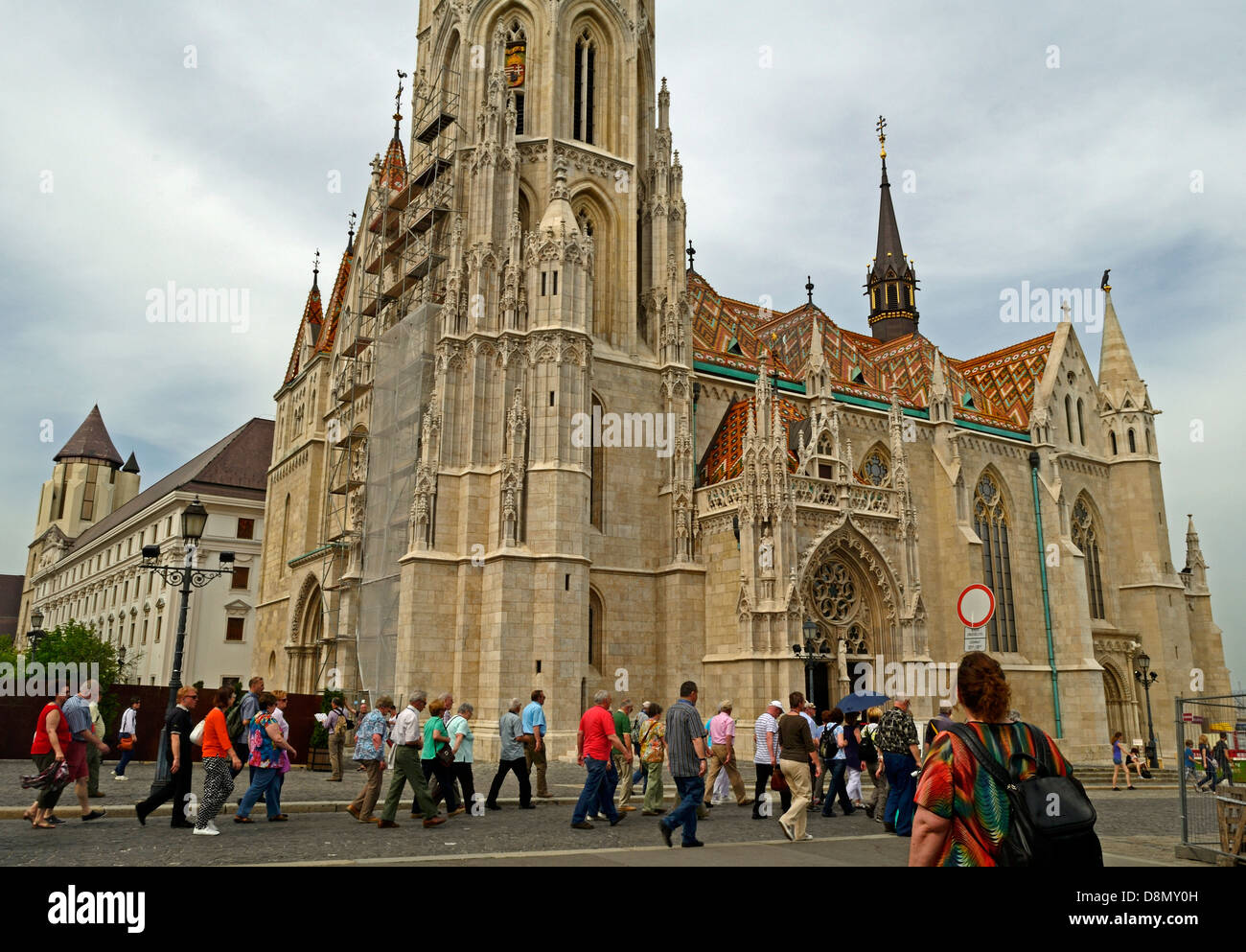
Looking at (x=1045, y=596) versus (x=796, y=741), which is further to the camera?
(x=1045, y=596)

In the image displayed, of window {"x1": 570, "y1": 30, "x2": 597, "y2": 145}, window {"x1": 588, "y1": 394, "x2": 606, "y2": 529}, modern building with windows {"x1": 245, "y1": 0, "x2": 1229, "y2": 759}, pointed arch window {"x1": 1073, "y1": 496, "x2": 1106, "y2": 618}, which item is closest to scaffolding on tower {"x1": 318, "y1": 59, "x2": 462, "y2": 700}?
modern building with windows {"x1": 245, "y1": 0, "x2": 1229, "y2": 759}

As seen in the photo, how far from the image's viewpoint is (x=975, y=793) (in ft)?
13.0

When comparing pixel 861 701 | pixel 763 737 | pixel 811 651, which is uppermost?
pixel 811 651

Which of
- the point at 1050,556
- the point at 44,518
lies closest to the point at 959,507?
the point at 1050,556

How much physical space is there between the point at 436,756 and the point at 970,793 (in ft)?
31.6

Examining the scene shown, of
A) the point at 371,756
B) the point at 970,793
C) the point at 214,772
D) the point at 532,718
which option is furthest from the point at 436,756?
the point at 970,793

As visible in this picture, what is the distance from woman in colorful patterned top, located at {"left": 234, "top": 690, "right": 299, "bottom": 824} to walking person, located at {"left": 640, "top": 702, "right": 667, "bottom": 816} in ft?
15.9

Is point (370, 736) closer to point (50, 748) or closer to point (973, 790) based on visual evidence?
point (50, 748)

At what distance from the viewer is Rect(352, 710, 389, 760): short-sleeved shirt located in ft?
39.1

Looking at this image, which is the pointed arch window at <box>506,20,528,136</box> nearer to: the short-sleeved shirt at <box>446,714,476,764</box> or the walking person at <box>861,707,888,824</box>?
the short-sleeved shirt at <box>446,714,476,764</box>

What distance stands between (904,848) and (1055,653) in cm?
2734
